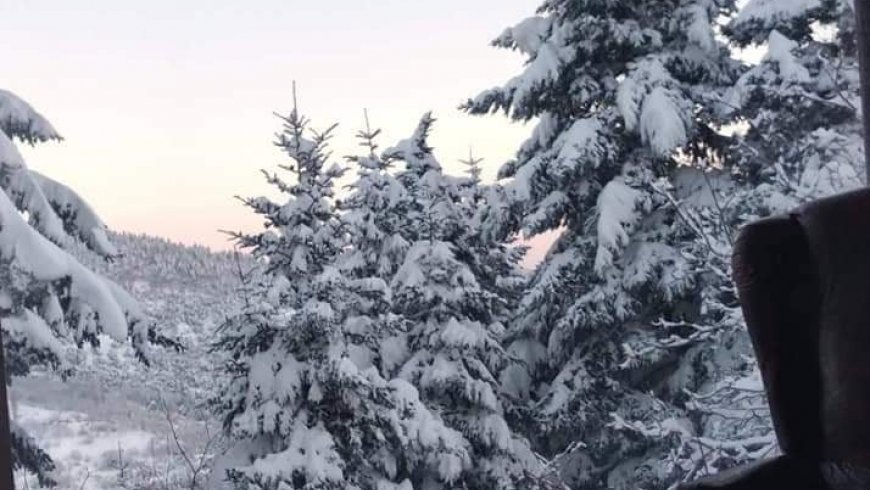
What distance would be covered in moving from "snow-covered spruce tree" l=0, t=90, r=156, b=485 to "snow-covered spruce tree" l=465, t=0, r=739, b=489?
112 inches

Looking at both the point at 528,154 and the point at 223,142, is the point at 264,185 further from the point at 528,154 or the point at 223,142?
the point at 528,154

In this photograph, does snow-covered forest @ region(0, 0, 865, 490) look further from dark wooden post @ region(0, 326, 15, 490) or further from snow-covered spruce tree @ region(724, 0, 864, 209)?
dark wooden post @ region(0, 326, 15, 490)

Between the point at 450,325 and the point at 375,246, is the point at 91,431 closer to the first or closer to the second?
the point at 375,246

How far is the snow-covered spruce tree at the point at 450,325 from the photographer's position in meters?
6.17

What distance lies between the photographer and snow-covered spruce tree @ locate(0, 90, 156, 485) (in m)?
2.71

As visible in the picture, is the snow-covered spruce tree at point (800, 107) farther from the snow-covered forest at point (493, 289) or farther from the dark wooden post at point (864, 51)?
the dark wooden post at point (864, 51)

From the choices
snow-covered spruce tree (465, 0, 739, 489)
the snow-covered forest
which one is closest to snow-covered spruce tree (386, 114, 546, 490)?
the snow-covered forest

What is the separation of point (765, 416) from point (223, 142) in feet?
7.87

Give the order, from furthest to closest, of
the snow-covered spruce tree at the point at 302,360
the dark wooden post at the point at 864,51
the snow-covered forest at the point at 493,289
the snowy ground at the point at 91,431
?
the snow-covered spruce tree at the point at 302,360
the snow-covered forest at the point at 493,289
the snowy ground at the point at 91,431
the dark wooden post at the point at 864,51

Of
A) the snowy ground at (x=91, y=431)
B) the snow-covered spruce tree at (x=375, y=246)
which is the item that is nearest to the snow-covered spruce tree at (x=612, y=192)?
the snow-covered spruce tree at (x=375, y=246)

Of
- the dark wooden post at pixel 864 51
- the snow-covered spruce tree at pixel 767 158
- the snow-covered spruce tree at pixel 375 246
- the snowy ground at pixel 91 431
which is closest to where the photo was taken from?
the dark wooden post at pixel 864 51

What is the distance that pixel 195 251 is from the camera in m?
3.37

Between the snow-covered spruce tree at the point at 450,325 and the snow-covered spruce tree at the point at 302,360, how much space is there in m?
0.86

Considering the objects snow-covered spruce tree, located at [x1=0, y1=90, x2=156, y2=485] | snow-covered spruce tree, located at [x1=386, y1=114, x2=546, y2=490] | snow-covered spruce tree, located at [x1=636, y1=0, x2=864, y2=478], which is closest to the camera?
snow-covered spruce tree, located at [x1=0, y1=90, x2=156, y2=485]
